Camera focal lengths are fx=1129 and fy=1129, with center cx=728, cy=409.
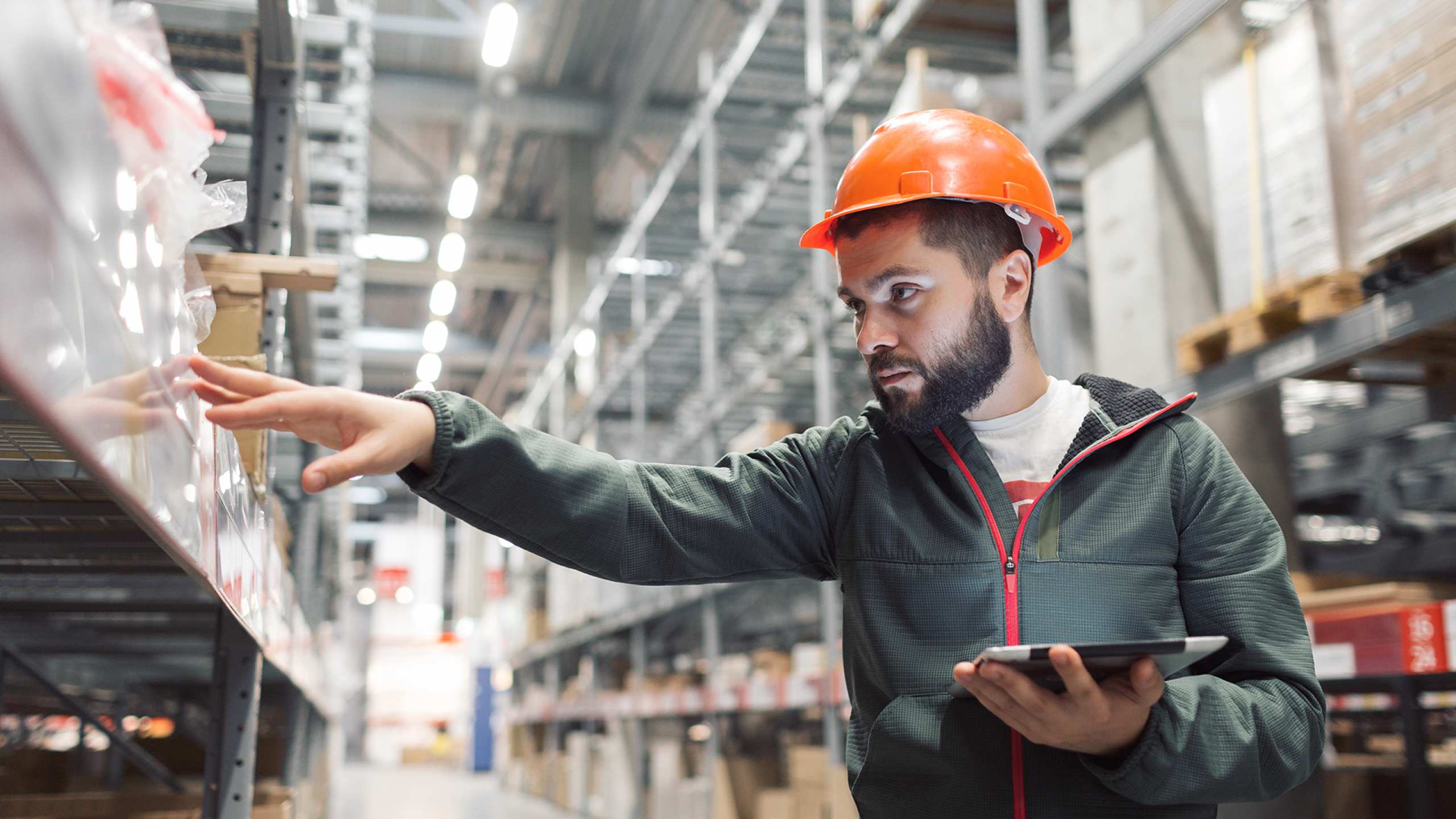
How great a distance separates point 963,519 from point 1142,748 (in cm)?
42

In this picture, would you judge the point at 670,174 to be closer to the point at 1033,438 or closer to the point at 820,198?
the point at 820,198

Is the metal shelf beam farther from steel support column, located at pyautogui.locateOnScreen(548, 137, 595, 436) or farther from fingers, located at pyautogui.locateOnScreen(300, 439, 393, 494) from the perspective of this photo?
steel support column, located at pyautogui.locateOnScreen(548, 137, 595, 436)

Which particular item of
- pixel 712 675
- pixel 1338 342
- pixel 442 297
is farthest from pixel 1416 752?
pixel 442 297

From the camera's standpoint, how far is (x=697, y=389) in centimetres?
1335

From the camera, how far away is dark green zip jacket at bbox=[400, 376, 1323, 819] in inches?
58.0

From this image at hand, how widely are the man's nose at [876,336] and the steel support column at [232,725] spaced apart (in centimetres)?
159

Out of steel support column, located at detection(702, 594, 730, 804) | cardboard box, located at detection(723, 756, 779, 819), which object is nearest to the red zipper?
steel support column, located at detection(702, 594, 730, 804)

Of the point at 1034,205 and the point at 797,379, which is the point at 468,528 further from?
the point at 1034,205

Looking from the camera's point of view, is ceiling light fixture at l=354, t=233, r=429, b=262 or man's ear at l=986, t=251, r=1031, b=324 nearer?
A: man's ear at l=986, t=251, r=1031, b=324

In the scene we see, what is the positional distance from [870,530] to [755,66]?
7.05 m

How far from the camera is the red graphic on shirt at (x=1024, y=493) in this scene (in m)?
1.70

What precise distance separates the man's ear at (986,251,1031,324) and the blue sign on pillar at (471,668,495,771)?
2418 cm

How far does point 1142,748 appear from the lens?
1393 millimetres

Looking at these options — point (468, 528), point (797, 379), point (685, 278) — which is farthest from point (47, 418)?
point (468, 528)
